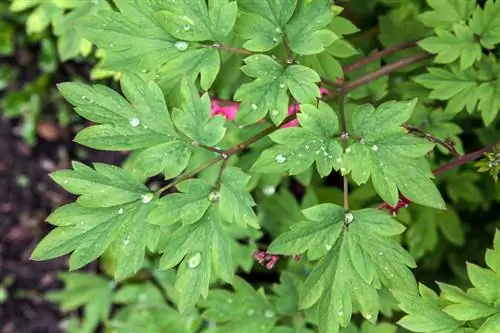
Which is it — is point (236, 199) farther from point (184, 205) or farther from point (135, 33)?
point (135, 33)

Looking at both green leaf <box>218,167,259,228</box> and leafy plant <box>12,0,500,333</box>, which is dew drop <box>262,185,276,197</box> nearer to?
leafy plant <box>12,0,500,333</box>

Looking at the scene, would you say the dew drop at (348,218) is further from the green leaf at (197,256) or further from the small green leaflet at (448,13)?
the small green leaflet at (448,13)

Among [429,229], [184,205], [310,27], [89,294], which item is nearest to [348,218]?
[184,205]

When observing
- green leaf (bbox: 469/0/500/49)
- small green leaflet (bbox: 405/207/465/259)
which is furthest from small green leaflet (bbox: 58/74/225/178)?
small green leaflet (bbox: 405/207/465/259)

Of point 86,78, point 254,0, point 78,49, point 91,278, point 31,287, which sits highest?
point 254,0

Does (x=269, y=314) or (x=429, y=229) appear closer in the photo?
(x=269, y=314)

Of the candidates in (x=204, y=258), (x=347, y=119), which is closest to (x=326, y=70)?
A: (x=347, y=119)

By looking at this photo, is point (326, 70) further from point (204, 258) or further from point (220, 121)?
point (204, 258)
